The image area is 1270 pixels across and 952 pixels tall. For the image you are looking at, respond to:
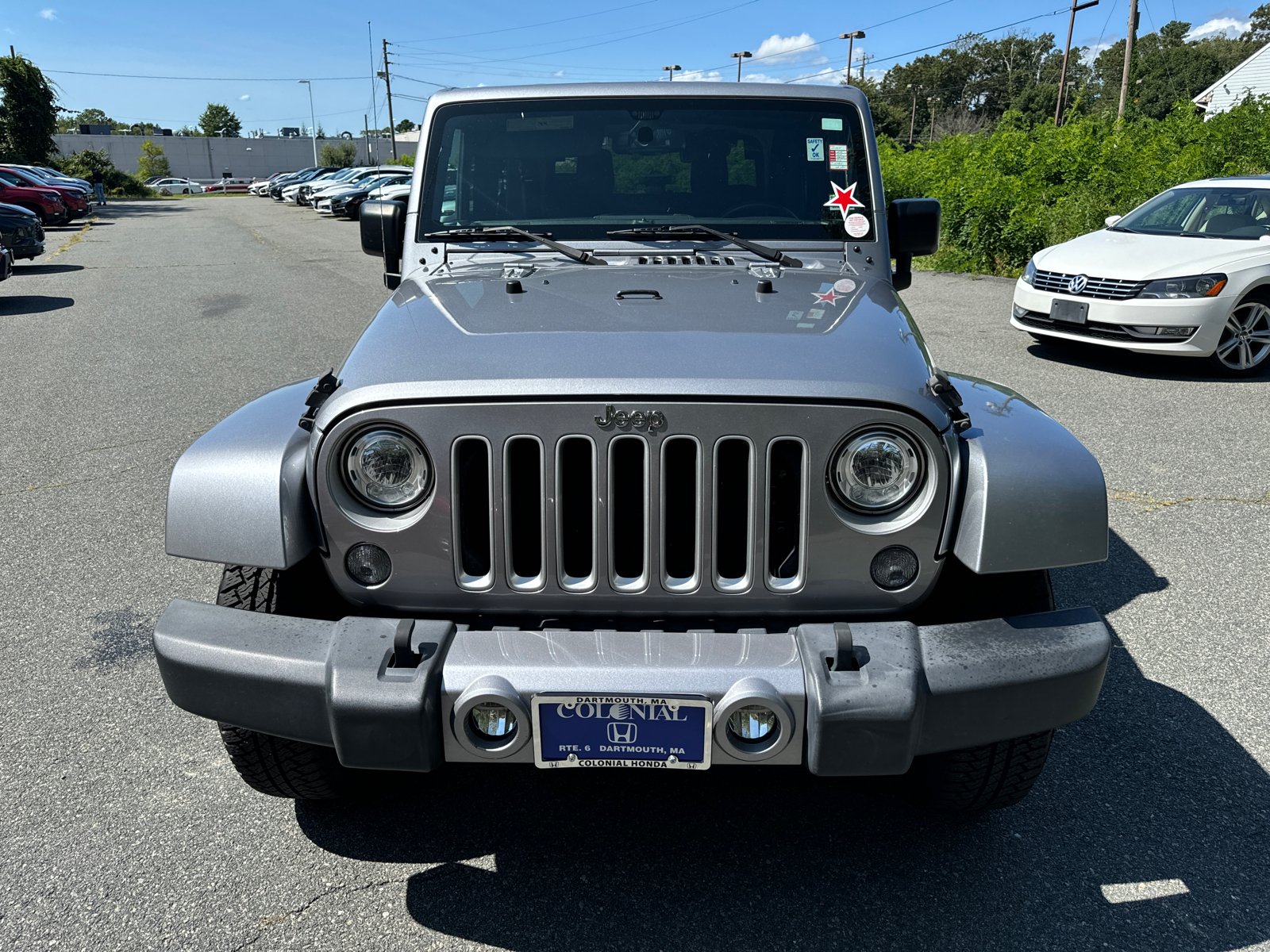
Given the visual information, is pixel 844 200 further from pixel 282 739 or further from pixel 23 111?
pixel 23 111

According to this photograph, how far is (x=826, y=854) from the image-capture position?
102 inches

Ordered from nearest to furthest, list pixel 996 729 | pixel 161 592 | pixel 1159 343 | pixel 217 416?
pixel 996 729
pixel 161 592
pixel 217 416
pixel 1159 343

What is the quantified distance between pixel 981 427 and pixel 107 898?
2384 millimetres

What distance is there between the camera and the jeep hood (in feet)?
7.02

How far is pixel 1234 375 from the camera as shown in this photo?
27.2 feet

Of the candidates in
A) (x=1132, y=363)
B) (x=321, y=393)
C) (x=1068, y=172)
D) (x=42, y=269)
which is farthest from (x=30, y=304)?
(x=1068, y=172)

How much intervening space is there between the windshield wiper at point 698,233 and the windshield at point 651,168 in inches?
2.0

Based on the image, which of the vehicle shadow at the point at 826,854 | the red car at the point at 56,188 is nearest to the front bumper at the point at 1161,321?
the vehicle shadow at the point at 826,854

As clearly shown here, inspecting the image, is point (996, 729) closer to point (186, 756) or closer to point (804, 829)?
point (804, 829)

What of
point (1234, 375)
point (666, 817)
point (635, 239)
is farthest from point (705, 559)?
point (1234, 375)

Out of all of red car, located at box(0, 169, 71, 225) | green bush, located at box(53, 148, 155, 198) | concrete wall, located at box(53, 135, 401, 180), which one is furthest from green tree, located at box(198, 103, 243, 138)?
red car, located at box(0, 169, 71, 225)

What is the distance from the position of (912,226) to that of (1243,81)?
174ft

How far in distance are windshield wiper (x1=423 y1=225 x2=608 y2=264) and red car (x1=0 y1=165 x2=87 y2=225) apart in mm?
28710

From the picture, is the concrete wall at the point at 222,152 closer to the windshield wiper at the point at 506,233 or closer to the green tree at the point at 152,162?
the green tree at the point at 152,162
